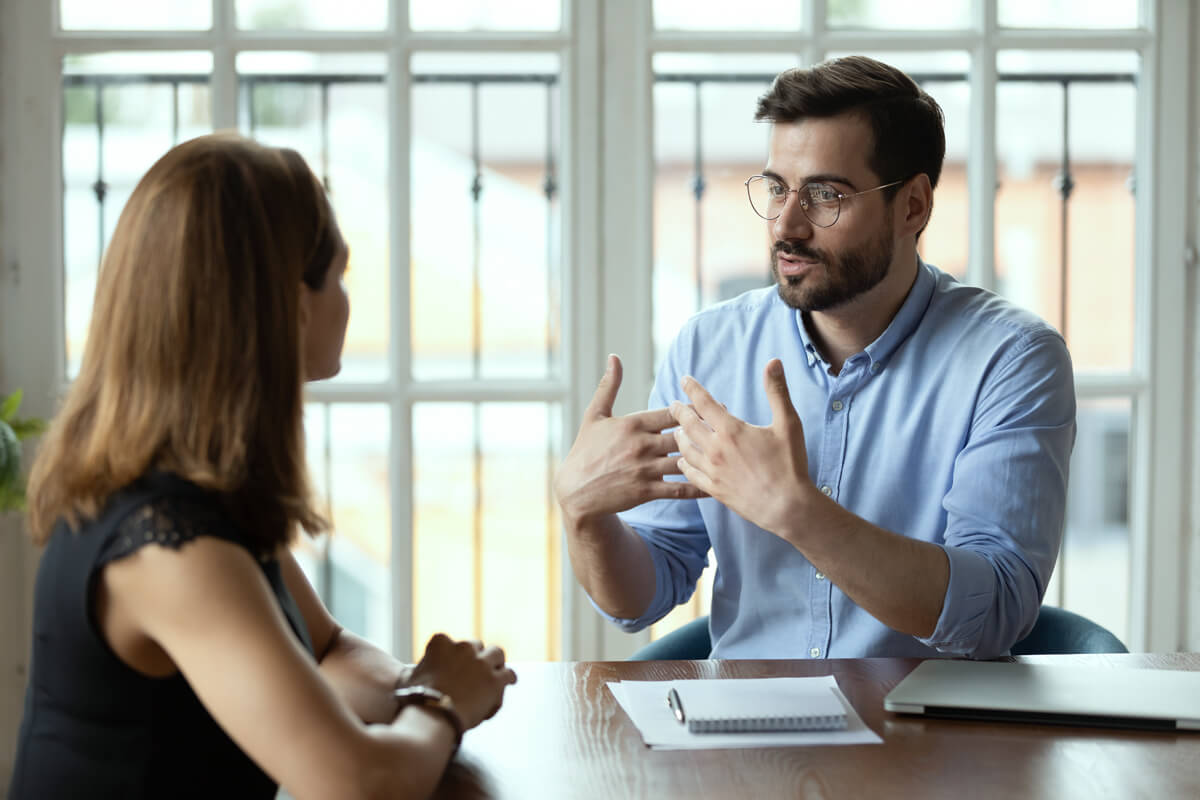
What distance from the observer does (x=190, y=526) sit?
896 millimetres

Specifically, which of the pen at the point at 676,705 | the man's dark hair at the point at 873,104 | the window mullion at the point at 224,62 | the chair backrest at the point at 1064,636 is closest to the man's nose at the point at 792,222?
the man's dark hair at the point at 873,104

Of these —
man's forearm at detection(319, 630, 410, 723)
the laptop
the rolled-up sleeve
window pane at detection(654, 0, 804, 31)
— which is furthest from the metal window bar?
man's forearm at detection(319, 630, 410, 723)

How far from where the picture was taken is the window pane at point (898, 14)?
8.61 ft

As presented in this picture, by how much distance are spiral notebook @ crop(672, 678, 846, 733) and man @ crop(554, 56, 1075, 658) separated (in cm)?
23

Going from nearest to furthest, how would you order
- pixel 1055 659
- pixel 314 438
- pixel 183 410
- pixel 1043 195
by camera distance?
pixel 183 410
pixel 1055 659
pixel 314 438
pixel 1043 195

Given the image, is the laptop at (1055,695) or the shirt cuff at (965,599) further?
the shirt cuff at (965,599)

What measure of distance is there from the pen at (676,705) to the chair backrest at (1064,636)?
2.53ft

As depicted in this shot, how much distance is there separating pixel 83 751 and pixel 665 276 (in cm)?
Result: 261

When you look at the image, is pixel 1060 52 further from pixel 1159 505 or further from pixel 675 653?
pixel 675 653

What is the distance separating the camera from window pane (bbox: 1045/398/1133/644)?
9.11 feet

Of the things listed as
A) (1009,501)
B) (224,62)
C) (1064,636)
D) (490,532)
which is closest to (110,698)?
(1009,501)

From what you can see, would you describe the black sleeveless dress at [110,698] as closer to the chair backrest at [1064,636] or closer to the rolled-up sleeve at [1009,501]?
the rolled-up sleeve at [1009,501]

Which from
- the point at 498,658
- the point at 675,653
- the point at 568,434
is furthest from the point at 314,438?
the point at 498,658

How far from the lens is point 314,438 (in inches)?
116
